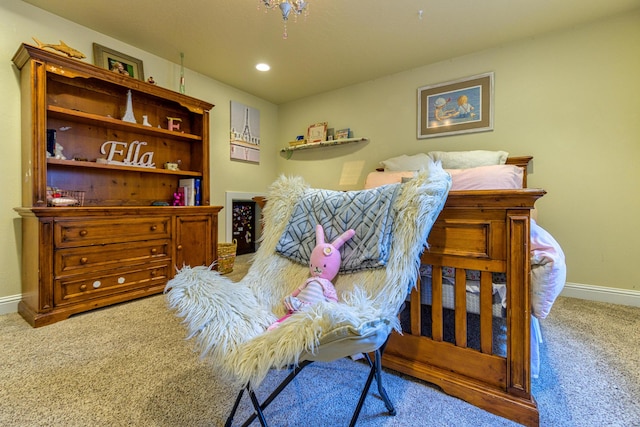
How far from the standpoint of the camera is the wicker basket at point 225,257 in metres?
3.04

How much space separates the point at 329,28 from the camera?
2.38 meters

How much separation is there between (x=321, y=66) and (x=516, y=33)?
180 centimetres

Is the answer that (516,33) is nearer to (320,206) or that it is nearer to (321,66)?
(321,66)

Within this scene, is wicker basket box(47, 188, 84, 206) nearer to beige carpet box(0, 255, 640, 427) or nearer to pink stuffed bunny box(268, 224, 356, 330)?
beige carpet box(0, 255, 640, 427)

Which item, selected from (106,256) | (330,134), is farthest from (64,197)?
(330,134)

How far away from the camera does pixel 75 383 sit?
49.1 inches

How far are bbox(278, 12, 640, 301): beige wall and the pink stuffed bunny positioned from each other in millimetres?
2286

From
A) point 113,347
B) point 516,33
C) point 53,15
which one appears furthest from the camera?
point 516,33

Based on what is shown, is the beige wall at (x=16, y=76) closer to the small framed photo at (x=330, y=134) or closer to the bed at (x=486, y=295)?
the small framed photo at (x=330, y=134)

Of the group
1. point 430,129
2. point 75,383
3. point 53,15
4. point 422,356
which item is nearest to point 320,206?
point 422,356

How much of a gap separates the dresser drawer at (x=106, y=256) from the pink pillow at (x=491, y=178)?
98.3 inches

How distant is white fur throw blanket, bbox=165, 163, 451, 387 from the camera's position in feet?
2.41

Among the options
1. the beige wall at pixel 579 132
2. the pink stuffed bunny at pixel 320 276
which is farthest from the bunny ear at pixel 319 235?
the beige wall at pixel 579 132

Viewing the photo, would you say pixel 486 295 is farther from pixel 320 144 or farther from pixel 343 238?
pixel 320 144
